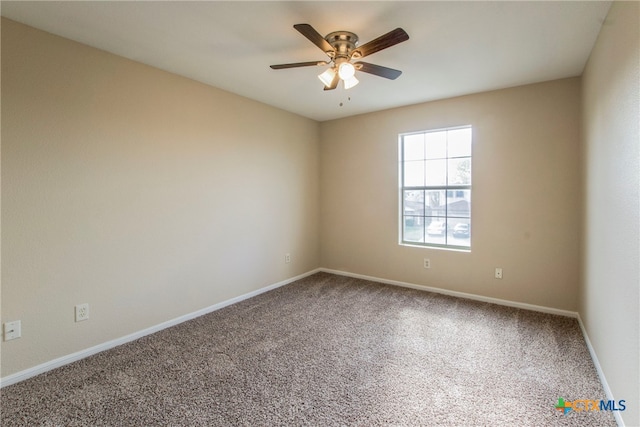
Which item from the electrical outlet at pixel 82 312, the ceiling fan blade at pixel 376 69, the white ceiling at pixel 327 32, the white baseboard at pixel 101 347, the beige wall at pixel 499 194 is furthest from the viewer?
the beige wall at pixel 499 194

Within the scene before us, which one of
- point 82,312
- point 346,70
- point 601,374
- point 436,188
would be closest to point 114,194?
point 82,312

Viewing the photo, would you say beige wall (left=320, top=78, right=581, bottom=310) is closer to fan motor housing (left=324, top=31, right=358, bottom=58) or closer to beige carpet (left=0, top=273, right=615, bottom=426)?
beige carpet (left=0, top=273, right=615, bottom=426)

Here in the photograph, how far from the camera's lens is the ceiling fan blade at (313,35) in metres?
1.69

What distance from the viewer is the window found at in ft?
12.0

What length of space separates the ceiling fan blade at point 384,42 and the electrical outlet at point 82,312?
2775 mm

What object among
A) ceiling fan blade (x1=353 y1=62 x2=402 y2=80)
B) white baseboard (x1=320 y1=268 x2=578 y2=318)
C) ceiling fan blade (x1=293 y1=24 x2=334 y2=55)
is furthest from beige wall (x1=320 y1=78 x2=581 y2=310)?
ceiling fan blade (x1=293 y1=24 x2=334 y2=55)

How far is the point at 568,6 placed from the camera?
1.85m

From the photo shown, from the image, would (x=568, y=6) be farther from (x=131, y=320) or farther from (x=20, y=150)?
(x=131, y=320)

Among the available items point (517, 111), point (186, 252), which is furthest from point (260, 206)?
point (517, 111)

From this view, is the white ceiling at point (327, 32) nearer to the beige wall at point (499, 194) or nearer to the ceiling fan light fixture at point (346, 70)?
the ceiling fan light fixture at point (346, 70)

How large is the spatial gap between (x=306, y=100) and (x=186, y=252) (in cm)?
224

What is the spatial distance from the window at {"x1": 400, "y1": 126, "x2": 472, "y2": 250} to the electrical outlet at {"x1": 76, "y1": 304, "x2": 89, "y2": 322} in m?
3.48

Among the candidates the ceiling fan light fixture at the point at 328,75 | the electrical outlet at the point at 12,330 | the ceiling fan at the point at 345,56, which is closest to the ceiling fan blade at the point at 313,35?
the ceiling fan at the point at 345,56

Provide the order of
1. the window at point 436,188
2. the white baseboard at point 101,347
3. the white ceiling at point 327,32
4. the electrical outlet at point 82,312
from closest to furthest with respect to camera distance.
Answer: the white ceiling at point 327,32
the white baseboard at point 101,347
the electrical outlet at point 82,312
the window at point 436,188
